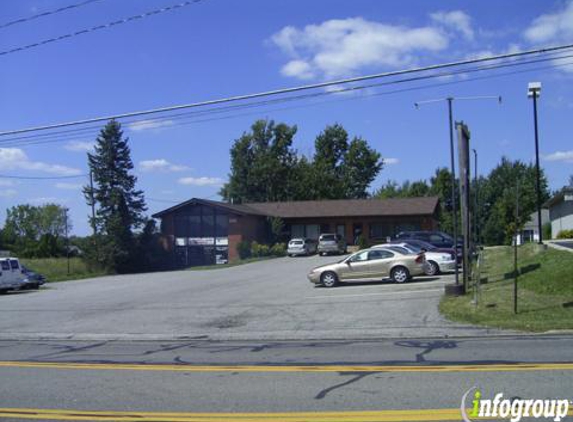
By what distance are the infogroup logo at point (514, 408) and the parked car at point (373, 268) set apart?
16059 mm

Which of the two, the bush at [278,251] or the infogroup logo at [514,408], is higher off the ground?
the bush at [278,251]

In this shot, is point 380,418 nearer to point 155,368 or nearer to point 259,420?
point 259,420

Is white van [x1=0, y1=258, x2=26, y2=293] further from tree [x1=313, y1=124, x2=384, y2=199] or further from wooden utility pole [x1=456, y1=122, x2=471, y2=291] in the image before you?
tree [x1=313, y1=124, x2=384, y2=199]

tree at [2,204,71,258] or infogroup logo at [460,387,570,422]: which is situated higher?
tree at [2,204,71,258]

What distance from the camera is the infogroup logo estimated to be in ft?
20.8

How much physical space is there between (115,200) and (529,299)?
46.4m

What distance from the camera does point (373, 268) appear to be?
23469 millimetres

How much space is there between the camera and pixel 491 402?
683cm

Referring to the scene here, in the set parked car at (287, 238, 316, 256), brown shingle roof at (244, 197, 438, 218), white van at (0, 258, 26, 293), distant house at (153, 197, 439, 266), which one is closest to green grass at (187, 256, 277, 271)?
parked car at (287, 238, 316, 256)

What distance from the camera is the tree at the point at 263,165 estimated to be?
83688mm

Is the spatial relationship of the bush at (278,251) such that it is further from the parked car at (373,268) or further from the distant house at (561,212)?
the parked car at (373,268)

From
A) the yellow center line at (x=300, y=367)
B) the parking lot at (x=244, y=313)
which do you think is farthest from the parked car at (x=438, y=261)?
the yellow center line at (x=300, y=367)

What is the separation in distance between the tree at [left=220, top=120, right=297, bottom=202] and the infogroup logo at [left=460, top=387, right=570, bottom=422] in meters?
76.3

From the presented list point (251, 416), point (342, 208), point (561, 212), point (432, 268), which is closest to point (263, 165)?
point (342, 208)
